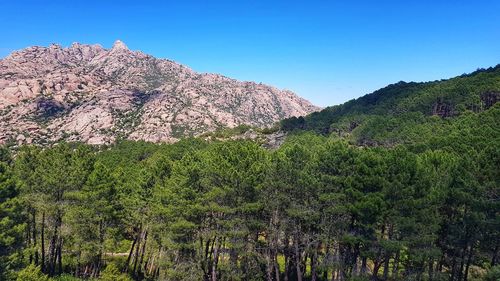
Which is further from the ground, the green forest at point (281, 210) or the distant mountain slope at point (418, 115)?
the distant mountain slope at point (418, 115)

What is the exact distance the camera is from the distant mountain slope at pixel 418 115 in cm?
9031

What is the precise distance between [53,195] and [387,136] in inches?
3377

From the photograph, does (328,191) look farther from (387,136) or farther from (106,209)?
(387,136)

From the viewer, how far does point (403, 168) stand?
90.4 ft

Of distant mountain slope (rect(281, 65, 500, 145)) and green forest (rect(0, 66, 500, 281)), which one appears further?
distant mountain slope (rect(281, 65, 500, 145))

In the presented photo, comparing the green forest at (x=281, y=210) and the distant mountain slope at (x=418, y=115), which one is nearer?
the green forest at (x=281, y=210)

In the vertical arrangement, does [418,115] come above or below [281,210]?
above

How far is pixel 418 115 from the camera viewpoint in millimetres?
113750

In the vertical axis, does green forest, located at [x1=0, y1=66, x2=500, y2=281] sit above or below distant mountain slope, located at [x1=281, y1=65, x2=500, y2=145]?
below

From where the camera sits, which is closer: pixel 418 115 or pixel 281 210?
pixel 281 210

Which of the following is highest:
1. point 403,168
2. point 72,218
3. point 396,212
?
point 403,168

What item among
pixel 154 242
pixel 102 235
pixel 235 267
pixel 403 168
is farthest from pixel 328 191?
pixel 102 235

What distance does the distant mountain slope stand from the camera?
90312mm

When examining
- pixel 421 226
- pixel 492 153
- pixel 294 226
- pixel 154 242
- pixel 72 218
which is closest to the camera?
pixel 421 226
